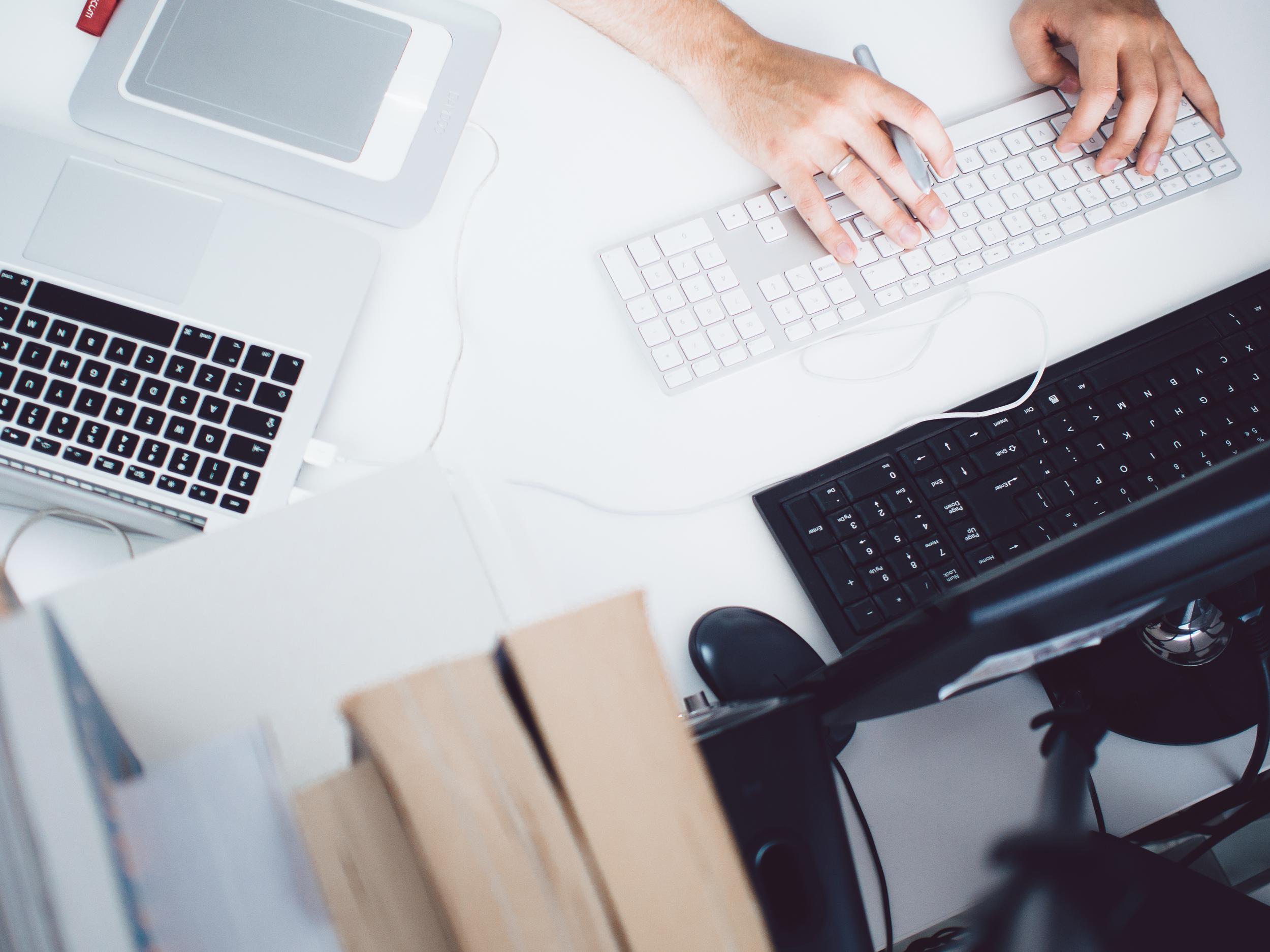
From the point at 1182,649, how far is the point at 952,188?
41 centimetres

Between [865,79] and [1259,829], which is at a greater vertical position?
[865,79]

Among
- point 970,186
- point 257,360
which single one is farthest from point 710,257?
point 257,360

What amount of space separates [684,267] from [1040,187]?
33cm

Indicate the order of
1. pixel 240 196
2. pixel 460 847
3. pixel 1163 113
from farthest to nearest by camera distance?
1. pixel 1163 113
2. pixel 240 196
3. pixel 460 847

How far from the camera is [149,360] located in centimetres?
58

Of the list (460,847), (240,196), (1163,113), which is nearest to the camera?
(460,847)

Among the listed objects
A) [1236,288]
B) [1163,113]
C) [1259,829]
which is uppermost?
[1163,113]

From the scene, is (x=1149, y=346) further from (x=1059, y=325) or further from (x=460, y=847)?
(x=460, y=847)

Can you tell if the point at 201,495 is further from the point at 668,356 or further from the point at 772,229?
the point at 772,229

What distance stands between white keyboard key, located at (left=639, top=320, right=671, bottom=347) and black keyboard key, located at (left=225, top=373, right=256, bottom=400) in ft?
0.93

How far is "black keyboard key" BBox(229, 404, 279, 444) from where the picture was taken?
22.9 inches

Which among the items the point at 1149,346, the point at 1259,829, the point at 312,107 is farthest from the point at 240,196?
the point at 1259,829

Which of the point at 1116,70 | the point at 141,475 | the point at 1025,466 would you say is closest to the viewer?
the point at 141,475

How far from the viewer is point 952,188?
733 mm
